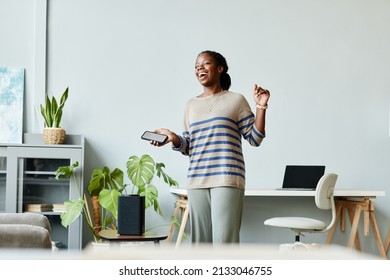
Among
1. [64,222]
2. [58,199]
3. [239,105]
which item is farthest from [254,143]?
[58,199]

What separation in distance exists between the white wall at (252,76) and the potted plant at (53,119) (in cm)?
21

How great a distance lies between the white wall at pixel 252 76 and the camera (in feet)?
15.1

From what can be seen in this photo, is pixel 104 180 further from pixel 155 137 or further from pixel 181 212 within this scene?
pixel 155 137

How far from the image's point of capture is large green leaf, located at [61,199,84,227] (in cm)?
391

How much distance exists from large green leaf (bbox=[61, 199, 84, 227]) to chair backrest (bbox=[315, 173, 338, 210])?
167cm

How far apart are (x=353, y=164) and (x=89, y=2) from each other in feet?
8.81

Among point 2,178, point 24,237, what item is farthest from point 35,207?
point 24,237

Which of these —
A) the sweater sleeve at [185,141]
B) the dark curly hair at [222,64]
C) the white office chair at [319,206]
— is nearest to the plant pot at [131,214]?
the sweater sleeve at [185,141]

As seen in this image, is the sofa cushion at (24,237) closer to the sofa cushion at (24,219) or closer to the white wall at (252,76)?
the sofa cushion at (24,219)

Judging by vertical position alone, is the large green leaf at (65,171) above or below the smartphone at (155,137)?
below

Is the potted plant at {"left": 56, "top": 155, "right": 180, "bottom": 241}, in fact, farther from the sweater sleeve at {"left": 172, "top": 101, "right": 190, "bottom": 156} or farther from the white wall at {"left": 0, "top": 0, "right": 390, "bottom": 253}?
the sweater sleeve at {"left": 172, "top": 101, "right": 190, "bottom": 156}

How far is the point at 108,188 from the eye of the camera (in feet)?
14.5
